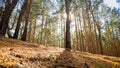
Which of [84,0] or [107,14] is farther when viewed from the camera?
[107,14]

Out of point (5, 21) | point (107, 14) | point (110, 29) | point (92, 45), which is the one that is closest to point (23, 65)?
point (5, 21)

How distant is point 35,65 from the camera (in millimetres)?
5035

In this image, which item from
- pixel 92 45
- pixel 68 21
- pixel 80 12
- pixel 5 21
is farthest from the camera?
pixel 80 12

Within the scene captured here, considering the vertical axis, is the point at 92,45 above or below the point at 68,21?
below

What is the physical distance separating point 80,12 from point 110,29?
13.5 m

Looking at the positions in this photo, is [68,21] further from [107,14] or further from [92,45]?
[107,14]

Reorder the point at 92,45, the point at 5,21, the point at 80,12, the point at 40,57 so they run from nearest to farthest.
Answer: the point at 40,57, the point at 5,21, the point at 92,45, the point at 80,12

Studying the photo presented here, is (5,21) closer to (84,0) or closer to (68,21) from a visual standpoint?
(68,21)

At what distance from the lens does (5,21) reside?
34.0 feet

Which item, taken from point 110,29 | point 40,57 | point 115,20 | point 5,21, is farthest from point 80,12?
point 40,57

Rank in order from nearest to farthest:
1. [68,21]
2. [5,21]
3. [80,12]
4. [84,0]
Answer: [5,21] < [68,21] < [84,0] < [80,12]

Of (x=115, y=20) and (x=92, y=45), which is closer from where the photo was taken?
(x=92, y=45)

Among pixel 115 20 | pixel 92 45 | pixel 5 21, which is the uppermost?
pixel 115 20

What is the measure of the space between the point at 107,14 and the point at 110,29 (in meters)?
7.26
